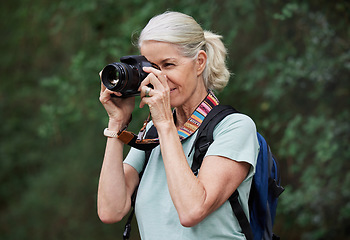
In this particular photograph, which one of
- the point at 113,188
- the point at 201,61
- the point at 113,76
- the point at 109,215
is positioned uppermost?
the point at 201,61

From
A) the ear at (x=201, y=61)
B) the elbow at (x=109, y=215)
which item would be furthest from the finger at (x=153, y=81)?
the elbow at (x=109, y=215)

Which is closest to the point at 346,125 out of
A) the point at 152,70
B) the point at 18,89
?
the point at 152,70

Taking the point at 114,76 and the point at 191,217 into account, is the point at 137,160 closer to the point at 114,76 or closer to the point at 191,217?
the point at 114,76

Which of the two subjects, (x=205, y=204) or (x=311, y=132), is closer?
(x=205, y=204)

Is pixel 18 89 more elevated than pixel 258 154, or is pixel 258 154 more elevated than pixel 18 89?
pixel 258 154

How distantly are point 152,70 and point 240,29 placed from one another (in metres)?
2.48

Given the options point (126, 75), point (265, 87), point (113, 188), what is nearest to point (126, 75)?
point (126, 75)

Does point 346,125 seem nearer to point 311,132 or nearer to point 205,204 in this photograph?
point 311,132

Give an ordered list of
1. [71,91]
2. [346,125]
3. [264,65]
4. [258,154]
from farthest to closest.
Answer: [71,91]
[264,65]
[346,125]
[258,154]

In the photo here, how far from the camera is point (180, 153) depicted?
62.2 inches

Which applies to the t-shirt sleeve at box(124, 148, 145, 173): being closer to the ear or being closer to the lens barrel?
the lens barrel

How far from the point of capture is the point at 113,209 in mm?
1832

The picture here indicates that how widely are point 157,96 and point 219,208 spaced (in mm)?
452

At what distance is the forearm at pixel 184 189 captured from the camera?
4.91 feet
